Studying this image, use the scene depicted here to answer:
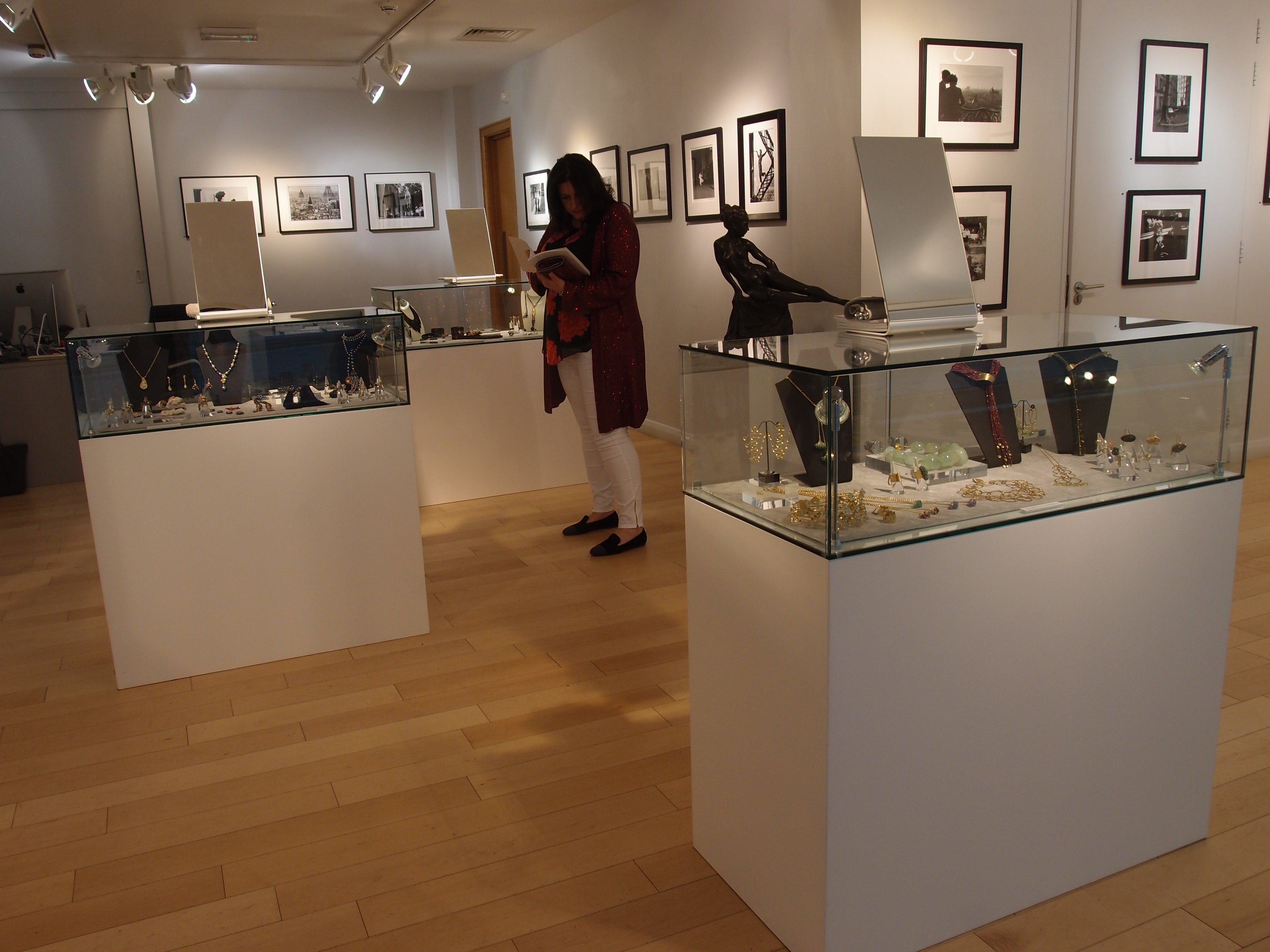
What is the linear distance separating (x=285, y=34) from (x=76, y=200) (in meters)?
3.72

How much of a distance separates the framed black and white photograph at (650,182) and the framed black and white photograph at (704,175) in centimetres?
24

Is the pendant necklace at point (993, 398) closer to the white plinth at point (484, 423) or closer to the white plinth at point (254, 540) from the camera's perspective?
the white plinth at point (254, 540)

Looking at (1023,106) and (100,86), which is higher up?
(100,86)

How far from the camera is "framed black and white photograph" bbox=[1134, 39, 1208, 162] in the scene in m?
5.39

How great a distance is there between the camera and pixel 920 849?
188 cm

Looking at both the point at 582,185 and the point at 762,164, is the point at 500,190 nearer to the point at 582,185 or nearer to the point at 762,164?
the point at 762,164

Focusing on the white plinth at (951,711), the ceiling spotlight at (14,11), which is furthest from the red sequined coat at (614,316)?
the ceiling spotlight at (14,11)

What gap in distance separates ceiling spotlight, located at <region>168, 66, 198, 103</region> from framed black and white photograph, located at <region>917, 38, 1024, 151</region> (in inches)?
257

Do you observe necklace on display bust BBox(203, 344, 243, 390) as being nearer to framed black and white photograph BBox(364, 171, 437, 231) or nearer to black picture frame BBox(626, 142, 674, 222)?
black picture frame BBox(626, 142, 674, 222)

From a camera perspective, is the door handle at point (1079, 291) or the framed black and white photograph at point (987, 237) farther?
the door handle at point (1079, 291)

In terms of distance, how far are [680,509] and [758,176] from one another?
6.97ft

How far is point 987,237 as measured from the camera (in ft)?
16.7

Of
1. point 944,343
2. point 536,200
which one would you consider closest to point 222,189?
point 536,200

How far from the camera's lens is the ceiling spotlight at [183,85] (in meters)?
8.35
